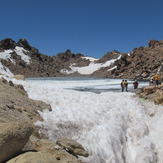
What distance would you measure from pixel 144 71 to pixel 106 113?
64.9 meters

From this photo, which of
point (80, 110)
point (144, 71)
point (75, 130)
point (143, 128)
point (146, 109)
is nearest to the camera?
point (75, 130)

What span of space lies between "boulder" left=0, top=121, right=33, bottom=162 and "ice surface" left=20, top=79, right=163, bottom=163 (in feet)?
9.28

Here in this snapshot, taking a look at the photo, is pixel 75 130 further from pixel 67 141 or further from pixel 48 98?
pixel 48 98

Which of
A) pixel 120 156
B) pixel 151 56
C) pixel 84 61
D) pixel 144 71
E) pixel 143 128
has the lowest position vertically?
pixel 120 156

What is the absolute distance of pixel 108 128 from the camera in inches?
339

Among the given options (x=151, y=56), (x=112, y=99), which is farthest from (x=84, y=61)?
(x=112, y=99)

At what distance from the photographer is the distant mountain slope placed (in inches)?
2967

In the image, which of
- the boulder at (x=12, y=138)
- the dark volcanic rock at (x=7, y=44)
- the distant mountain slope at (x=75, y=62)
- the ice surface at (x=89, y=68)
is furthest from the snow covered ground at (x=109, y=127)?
the ice surface at (x=89, y=68)

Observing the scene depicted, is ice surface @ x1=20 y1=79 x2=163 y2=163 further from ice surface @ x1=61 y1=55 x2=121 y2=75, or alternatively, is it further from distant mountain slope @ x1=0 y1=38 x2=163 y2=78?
ice surface @ x1=61 y1=55 x2=121 y2=75

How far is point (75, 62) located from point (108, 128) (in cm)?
17385

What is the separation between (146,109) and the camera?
11789 mm

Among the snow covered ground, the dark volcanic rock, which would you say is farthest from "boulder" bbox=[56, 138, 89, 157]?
the dark volcanic rock

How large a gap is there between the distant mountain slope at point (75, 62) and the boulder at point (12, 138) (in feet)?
72.6

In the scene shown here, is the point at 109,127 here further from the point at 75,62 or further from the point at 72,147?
the point at 75,62
